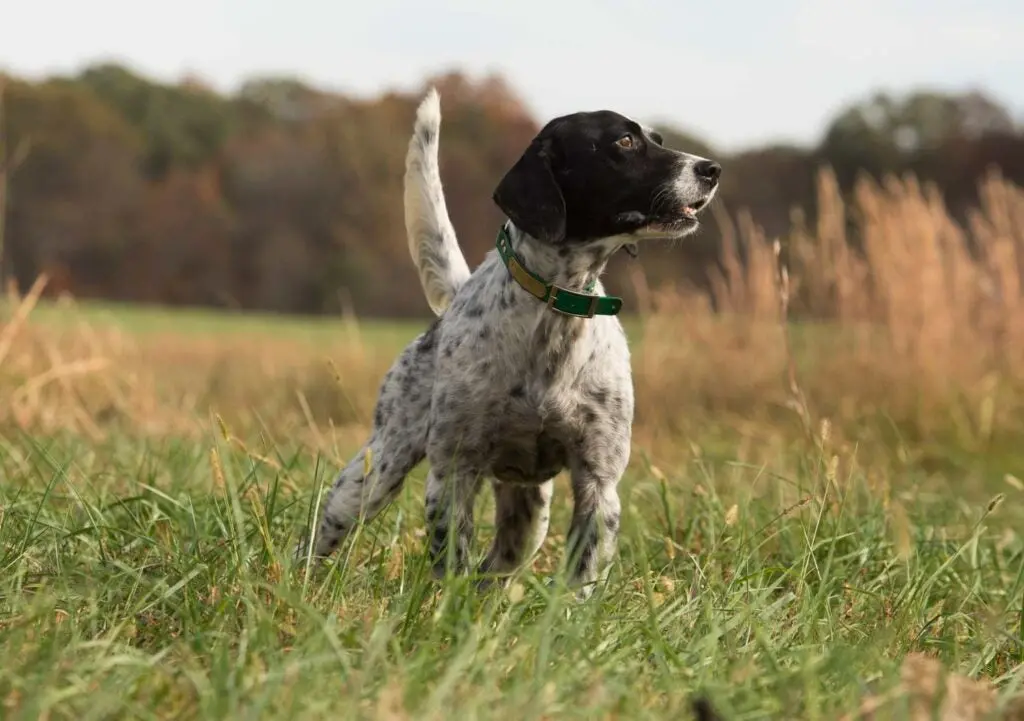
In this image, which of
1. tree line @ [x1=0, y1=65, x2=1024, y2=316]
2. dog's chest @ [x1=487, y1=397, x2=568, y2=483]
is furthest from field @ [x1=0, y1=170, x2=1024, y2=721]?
tree line @ [x1=0, y1=65, x2=1024, y2=316]

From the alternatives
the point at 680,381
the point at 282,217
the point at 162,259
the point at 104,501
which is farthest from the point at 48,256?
the point at 104,501

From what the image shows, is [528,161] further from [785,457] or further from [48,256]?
[48,256]

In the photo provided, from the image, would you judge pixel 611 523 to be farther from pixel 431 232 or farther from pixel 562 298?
pixel 431 232

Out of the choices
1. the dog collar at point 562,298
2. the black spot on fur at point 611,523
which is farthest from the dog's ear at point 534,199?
the black spot on fur at point 611,523

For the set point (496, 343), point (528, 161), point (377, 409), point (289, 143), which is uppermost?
point (528, 161)

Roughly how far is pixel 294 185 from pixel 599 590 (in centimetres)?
3608

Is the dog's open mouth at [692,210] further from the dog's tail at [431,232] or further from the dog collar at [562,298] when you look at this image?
the dog's tail at [431,232]

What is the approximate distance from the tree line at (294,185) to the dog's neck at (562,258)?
27.9 meters

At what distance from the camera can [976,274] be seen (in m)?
8.02

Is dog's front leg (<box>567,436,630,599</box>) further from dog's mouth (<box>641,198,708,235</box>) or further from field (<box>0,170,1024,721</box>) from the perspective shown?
dog's mouth (<box>641,198,708,235</box>)

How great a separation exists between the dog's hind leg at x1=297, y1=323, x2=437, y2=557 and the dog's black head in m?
0.67

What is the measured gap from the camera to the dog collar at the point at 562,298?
324 centimetres

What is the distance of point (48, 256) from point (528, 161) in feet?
115

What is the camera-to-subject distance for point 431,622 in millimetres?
2471
